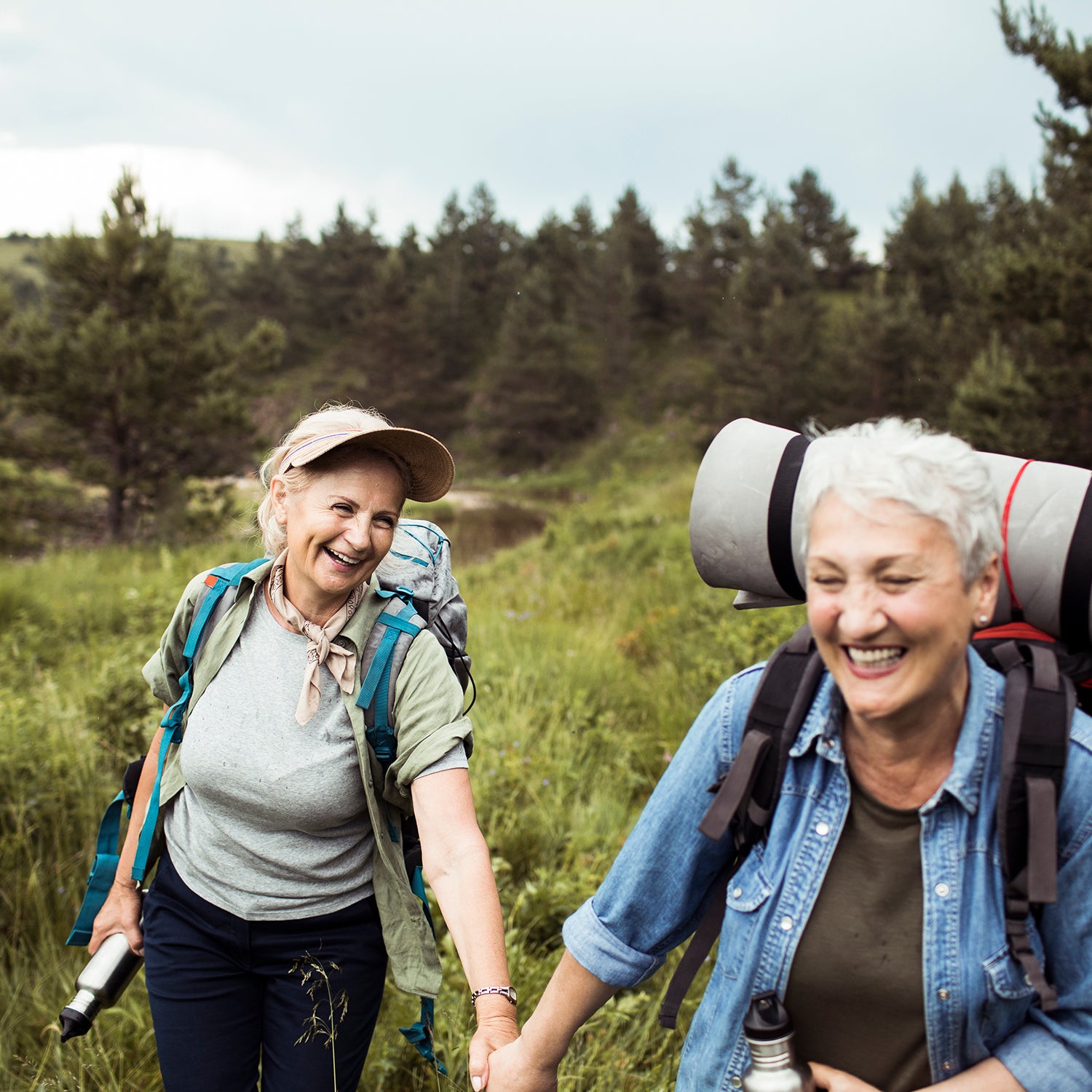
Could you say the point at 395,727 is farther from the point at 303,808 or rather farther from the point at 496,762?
the point at 496,762

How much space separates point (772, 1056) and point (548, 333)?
36038 millimetres

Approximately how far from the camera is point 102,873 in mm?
2162

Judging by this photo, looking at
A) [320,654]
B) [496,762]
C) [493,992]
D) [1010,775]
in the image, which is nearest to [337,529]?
[320,654]

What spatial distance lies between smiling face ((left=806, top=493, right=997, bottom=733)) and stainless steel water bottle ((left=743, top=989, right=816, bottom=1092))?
47cm

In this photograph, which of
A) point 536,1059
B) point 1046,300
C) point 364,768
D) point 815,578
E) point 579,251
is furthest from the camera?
point 579,251

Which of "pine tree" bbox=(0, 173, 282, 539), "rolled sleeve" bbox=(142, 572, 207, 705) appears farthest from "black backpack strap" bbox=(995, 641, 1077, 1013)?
"pine tree" bbox=(0, 173, 282, 539)

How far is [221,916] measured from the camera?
189 cm

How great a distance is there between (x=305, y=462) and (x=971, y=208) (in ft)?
137

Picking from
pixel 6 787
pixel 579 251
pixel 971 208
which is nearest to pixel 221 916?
pixel 6 787

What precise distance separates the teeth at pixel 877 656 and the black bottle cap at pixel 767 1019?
527 millimetres

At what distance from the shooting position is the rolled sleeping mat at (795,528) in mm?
1304

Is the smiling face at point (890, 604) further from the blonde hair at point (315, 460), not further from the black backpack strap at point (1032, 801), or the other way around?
the blonde hair at point (315, 460)

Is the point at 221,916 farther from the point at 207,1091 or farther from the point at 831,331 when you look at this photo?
the point at 831,331

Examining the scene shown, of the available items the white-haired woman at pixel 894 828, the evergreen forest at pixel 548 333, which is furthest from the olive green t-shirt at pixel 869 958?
the evergreen forest at pixel 548 333
